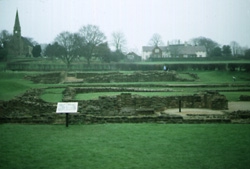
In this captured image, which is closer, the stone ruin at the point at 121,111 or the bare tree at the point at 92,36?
the stone ruin at the point at 121,111

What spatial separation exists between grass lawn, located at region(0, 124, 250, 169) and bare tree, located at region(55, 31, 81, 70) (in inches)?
1829

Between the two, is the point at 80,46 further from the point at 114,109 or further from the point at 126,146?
the point at 126,146

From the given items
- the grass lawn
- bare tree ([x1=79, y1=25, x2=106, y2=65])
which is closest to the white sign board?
the grass lawn

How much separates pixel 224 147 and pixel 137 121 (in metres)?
4.97

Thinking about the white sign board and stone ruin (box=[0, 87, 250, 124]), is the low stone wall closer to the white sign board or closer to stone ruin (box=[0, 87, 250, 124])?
stone ruin (box=[0, 87, 250, 124])

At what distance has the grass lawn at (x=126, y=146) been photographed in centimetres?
746

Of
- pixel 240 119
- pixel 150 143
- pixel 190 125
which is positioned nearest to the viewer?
pixel 150 143

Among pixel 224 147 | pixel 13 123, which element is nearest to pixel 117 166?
pixel 224 147

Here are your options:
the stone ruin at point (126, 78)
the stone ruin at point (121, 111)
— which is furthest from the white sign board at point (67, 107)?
the stone ruin at point (126, 78)

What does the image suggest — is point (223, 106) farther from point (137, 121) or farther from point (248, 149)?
point (248, 149)

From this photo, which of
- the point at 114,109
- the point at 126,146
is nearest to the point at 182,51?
the point at 114,109

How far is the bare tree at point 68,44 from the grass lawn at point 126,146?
46.4m

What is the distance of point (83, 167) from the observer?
7.16 meters

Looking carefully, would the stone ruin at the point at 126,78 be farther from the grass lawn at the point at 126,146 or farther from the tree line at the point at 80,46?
the grass lawn at the point at 126,146
